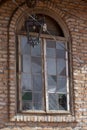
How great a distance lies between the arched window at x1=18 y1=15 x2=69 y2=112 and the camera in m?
8.91

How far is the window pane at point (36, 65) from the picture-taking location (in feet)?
29.9

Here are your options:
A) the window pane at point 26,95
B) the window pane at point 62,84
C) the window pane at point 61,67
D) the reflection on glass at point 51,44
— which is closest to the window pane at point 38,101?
the window pane at point 26,95

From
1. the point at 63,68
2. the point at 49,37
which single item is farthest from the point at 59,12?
the point at 63,68

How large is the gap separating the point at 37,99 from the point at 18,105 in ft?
1.55

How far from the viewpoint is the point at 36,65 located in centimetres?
914

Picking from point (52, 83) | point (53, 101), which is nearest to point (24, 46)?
point (52, 83)

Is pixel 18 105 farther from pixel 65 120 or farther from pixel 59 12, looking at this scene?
pixel 59 12

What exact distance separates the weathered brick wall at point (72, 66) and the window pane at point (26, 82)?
0.87ft

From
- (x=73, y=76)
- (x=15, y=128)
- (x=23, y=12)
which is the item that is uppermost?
(x=23, y=12)

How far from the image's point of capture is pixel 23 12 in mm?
9125

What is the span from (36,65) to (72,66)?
0.82 metres

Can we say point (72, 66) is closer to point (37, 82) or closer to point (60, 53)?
point (60, 53)

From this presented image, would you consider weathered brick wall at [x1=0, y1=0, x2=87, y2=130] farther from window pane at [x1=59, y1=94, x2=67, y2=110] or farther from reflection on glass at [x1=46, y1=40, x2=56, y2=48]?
reflection on glass at [x1=46, y1=40, x2=56, y2=48]

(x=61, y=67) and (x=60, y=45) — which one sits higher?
(x=60, y=45)
